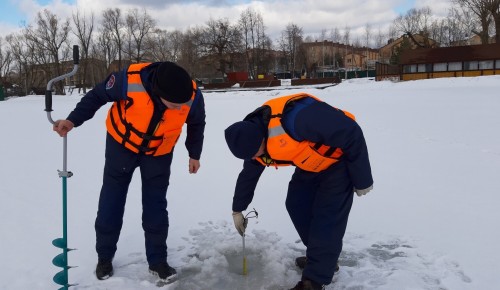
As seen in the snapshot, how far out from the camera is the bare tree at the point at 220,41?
59.2 metres

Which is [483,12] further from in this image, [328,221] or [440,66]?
[328,221]

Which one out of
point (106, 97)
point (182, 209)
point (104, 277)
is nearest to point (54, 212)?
point (182, 209)

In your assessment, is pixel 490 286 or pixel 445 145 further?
pixel 445 145

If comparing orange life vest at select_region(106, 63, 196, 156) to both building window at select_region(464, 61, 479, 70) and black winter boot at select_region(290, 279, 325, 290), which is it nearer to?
black winter boot at select_region(290, 279, 325, 290)

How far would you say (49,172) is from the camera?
21.6 ft

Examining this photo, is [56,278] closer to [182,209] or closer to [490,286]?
[182,209]

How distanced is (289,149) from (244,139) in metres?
0.32

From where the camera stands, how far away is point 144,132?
3.11 m

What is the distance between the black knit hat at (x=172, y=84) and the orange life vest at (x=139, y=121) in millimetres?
163

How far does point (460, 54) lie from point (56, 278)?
127 feet

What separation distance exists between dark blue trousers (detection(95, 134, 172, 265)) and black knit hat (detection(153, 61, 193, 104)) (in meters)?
0.59

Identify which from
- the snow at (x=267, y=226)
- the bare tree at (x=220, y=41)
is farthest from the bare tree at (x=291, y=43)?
the snow at (x=267, y=226)

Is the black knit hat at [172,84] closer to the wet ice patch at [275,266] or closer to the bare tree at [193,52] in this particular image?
the wet ice patch at [275,266]

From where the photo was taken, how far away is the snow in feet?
10.9
